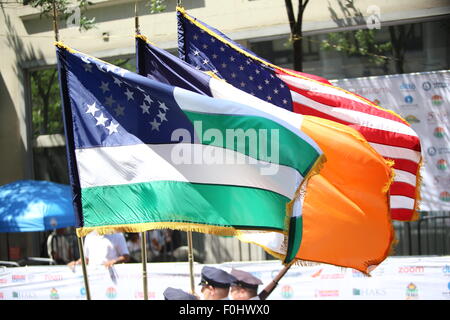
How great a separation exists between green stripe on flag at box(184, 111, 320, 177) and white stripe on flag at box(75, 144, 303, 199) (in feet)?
0.19

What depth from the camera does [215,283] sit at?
6395 millimetres

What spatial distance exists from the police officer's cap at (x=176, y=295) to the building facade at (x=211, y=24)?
5.48 meters

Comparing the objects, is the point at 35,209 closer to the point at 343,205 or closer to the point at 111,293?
the point at 111,293

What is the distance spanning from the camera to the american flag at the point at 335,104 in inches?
278

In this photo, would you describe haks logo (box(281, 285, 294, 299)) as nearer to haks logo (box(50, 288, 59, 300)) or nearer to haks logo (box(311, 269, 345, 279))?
haks logo (box(311, 269, 345, 279))

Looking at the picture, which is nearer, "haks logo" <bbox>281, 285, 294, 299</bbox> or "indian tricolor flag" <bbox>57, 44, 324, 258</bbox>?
"indian tricolor flag" <bbox>57, 44, 324, 258</bbox>

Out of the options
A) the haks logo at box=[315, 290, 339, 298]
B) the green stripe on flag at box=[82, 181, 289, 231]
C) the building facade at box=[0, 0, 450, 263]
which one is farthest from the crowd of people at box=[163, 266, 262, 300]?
the building facade at box=[0, 0, 450, 263]

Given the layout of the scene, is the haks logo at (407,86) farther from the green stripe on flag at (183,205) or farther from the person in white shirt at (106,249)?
the green stripe on flag at (183,205)

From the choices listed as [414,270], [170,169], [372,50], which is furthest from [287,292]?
[372,50]

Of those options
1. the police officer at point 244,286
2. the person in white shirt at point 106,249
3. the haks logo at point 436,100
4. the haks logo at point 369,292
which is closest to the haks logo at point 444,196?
the haks logo at point 436,100

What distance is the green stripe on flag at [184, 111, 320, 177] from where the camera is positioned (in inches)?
190

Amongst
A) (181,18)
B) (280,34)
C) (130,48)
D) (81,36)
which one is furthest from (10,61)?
(181,18)

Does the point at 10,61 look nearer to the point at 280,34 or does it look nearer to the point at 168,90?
the point at 280,34

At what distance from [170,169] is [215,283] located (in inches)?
65.4
